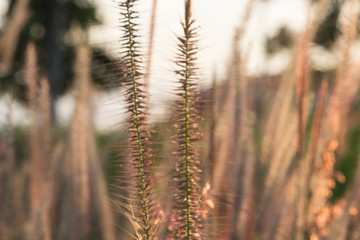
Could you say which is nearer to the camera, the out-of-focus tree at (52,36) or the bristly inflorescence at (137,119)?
the bristly inflorescence at (137,119)

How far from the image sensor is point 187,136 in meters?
0.32

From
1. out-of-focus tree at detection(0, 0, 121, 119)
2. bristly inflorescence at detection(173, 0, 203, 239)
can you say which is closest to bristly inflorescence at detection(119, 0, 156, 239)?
bristly inflorescence at detection(173, 0, 203, 239)

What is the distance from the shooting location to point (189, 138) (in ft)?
1.06

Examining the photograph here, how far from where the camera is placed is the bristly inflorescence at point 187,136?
0.98 feet

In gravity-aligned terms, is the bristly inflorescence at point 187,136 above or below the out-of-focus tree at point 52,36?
below

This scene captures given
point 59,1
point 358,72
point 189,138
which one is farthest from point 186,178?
point 59,1

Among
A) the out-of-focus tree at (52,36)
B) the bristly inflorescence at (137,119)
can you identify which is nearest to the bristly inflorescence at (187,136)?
the bristly inflorescence at (137,119)

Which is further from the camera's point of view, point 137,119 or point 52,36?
point 52,36

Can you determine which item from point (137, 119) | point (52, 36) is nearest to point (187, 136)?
point (137, 119)

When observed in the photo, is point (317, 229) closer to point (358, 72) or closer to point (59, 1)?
point (358, 72)

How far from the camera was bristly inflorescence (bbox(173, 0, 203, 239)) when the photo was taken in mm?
300

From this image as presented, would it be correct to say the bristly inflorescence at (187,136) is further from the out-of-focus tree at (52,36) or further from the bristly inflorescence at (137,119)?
the out-of-focus tree at (52,36)

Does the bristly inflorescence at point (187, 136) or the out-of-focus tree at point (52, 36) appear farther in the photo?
the out-of-focus tree at point (52, 36)

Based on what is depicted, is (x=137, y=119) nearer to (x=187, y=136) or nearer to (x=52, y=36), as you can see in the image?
(x=187, y=136)
